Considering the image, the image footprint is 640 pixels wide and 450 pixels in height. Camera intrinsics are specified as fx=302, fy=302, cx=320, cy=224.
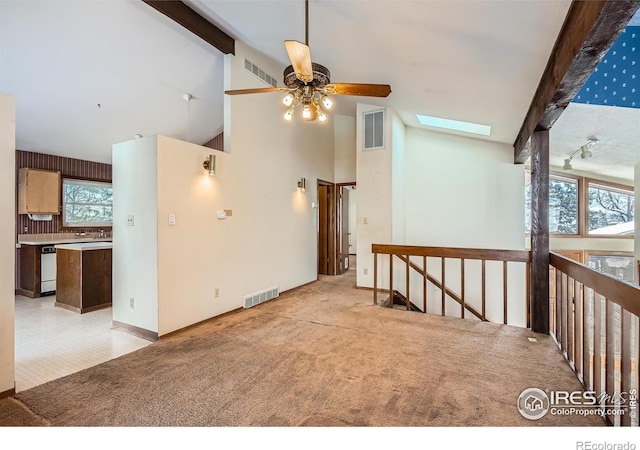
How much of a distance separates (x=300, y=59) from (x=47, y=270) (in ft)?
17.5

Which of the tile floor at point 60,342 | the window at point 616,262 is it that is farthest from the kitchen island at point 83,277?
the window at point 616,262

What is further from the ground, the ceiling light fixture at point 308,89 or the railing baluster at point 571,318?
the ceiling light fixture at point 308,89

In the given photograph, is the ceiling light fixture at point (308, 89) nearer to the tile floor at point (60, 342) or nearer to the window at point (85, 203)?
the tile floor at point (60, 342)

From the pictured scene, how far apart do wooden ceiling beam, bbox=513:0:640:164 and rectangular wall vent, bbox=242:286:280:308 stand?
12.8 ft

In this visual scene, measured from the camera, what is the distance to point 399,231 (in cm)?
548

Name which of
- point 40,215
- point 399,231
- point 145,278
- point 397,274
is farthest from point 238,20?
point 40,215

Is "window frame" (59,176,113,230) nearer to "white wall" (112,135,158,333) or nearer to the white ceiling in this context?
the white ceiling

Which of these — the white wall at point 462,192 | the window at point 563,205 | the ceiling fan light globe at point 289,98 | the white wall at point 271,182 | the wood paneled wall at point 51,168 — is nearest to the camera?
the ceiling fan light globe at point 289,98

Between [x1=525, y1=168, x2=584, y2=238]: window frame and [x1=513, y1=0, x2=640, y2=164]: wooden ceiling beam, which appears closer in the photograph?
[x1=513, y1=0, x2=640, y2=164]: wooden ceiling beam

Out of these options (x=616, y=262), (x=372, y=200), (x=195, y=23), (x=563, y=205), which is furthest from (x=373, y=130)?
(x=616, y=262)

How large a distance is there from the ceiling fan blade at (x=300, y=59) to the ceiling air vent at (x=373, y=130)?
9.56 ft

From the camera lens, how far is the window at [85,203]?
224 inches

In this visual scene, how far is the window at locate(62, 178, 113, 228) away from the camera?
568cm

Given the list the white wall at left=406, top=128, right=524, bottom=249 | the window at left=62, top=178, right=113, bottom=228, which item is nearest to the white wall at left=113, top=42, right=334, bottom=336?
the white wall at left=406, top=128, right=524, bottom=249
